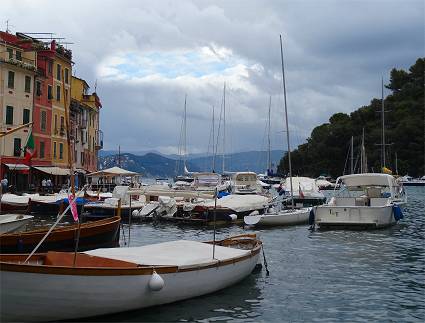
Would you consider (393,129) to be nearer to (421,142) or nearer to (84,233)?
(421,142)

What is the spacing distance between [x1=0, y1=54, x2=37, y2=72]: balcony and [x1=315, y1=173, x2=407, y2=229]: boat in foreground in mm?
33150

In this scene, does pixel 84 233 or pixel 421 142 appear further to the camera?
pixel 421 142

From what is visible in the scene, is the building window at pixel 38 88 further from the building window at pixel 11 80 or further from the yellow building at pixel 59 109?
the building window at pixel 11 80

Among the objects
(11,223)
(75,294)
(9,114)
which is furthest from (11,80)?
(75,294)

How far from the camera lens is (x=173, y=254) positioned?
15.1 metres

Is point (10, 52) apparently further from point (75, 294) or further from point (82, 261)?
point (75, 294)

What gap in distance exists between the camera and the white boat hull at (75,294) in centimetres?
1087

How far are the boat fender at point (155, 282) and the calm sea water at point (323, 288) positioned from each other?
764 mm

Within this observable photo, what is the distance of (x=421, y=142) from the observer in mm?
110562

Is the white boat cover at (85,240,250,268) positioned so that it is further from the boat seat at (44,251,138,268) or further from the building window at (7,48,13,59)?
the building window at (7,48,13,59)

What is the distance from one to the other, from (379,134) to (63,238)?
323 ft

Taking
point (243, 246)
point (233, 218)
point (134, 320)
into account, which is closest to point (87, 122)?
point (233, 218)

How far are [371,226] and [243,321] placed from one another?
2042 cm

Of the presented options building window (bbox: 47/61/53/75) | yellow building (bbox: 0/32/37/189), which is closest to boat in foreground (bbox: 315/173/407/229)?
yellow building (bbox: 0/32/37/189)
